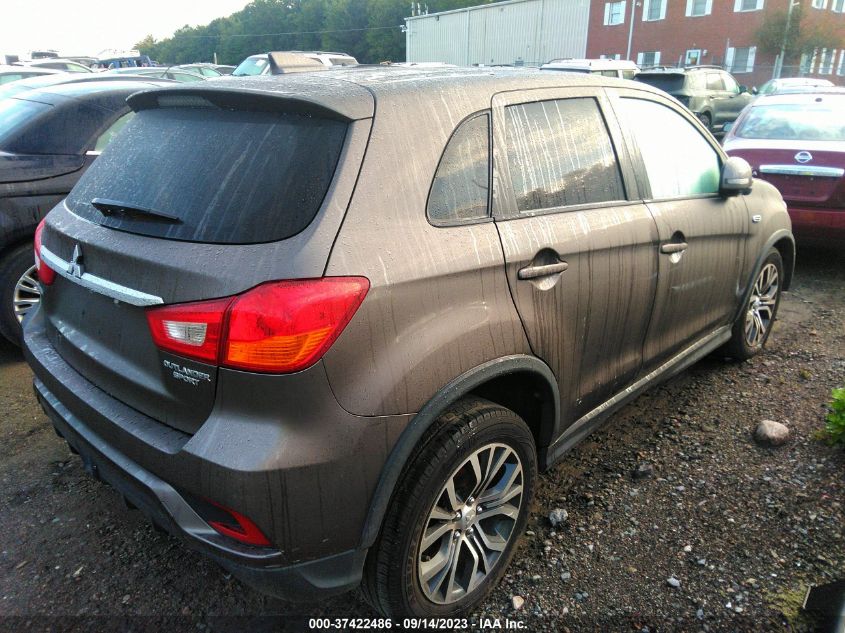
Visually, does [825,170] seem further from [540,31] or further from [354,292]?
[540,31]

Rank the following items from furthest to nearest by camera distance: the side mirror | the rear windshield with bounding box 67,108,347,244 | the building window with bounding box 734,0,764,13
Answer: the building window with bounding box 734,0,764,13, the side mirror, the rear windshield with bounding box 67,108,347,244

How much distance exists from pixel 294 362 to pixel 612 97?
2.05m

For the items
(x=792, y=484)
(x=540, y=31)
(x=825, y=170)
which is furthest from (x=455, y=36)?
(x=792, y=484)

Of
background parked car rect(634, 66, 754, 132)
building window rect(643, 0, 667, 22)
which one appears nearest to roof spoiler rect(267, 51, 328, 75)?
background parked car rect(634, 66, 754, 132)

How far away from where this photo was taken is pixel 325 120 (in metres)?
1.89

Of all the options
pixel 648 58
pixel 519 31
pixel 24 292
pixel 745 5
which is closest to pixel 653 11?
pixel 648 58

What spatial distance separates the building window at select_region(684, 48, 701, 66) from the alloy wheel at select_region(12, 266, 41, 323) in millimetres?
47685

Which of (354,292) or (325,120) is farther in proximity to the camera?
(325,120)

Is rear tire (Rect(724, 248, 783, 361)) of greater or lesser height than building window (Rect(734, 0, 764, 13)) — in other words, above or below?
below

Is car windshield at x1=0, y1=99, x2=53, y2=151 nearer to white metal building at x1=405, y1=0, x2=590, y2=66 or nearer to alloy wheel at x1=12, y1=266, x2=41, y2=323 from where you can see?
alloy wheel at x1=12, y1=266, x2=41, y2=323

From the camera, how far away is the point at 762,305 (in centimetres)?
430

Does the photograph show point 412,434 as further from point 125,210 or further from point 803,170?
point 803,170

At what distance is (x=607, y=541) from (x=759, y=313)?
2464 millimetres

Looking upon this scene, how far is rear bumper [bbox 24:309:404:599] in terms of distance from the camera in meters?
1.67
